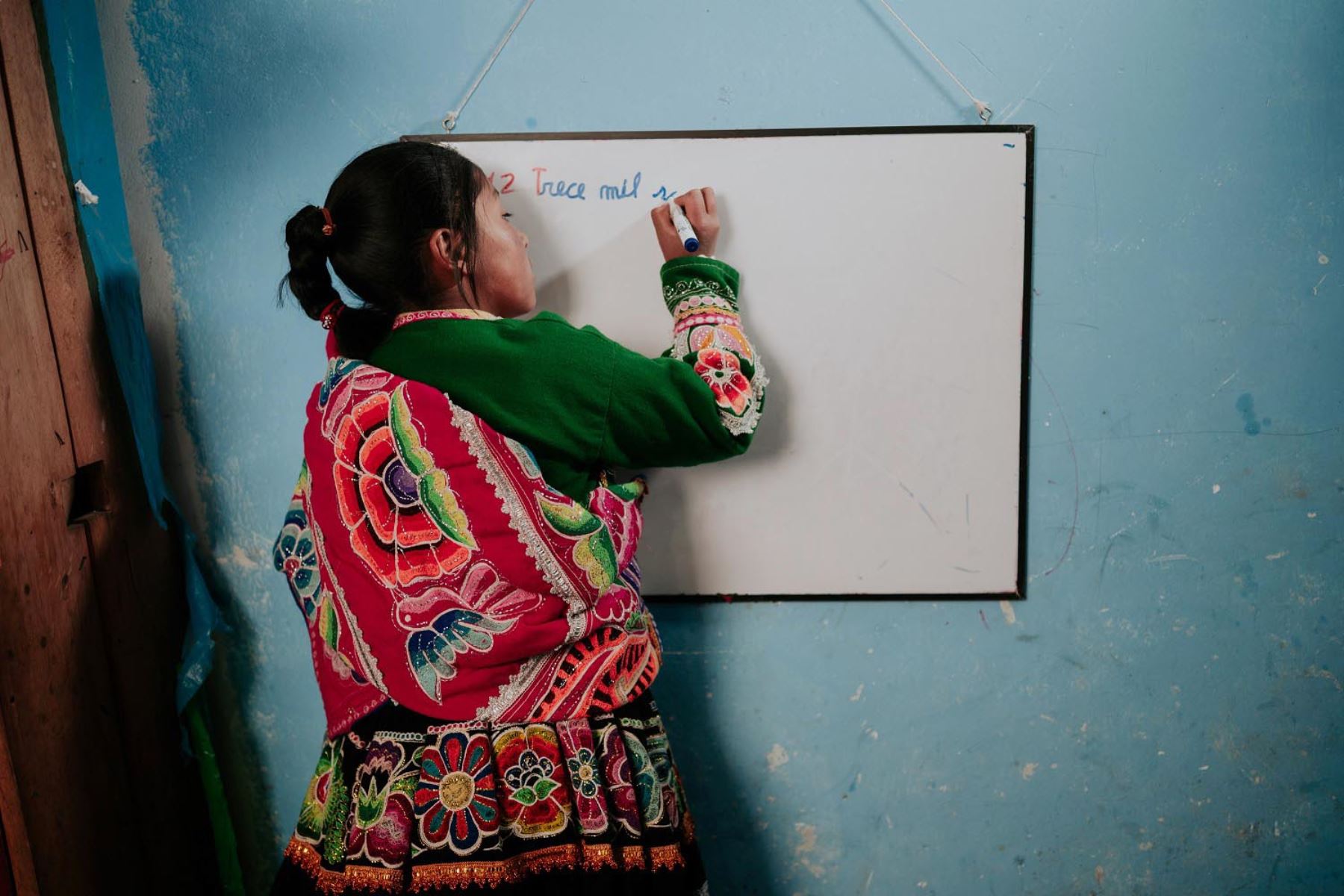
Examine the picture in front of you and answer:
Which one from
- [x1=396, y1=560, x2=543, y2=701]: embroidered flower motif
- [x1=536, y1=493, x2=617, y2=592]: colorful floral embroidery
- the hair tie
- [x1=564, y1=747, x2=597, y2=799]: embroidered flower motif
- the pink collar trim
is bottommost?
[x1=564, y1=747, x2=597, y2=799]: embroidered flower motif

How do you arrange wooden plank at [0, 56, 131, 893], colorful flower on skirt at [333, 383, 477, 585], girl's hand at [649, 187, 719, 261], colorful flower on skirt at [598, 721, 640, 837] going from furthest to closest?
girl's hand at [649, 187, 719, 261] → wooden plank at [0, 56, 131, 893] → colorful flower on skirt at [598, 721, 640, 837] → colorful flower on skirt at [333, 383, 477, 585]

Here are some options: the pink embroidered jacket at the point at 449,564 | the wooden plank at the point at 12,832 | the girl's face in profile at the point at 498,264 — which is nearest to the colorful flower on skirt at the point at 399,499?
the pink embroidered jacket at the point at 449,564

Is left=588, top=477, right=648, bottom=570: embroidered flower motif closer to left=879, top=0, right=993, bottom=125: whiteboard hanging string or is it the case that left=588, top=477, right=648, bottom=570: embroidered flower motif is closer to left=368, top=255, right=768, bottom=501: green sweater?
left=368, top=255, right=768, bottom=501: green sweater

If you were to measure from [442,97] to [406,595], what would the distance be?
2.50 ft

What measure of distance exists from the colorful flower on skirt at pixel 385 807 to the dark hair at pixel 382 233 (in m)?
0.46

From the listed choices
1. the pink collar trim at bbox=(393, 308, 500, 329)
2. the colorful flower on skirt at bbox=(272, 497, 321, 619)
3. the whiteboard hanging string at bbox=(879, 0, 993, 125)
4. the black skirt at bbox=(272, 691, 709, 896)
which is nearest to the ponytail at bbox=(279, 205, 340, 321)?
the pink collar trim at bbox=(393, 308, 500, 329)

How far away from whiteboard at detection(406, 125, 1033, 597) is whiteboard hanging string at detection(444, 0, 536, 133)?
1.7 inches

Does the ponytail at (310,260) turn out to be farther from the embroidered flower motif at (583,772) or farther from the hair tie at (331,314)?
the embroidered flower motif at (583,772)

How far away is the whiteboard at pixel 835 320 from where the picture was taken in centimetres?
122

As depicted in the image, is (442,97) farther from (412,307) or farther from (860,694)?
(860,694)

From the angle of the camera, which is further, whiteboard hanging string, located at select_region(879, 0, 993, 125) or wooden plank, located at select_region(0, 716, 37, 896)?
whiteboard hanging string, located at select_region(879, 0, 993, 125)

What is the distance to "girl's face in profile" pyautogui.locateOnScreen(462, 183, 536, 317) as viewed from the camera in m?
0.98

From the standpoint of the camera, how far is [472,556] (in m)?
0.85

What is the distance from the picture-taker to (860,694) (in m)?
1.34
